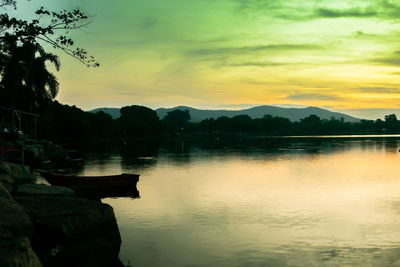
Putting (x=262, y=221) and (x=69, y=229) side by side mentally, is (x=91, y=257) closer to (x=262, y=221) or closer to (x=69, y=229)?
(x=69, y=229)

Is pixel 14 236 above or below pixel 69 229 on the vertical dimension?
above

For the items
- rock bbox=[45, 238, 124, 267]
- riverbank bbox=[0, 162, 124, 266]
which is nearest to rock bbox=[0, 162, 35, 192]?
riverbank bbox=[0, 162, 124, 266]

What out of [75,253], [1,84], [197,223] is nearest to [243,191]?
[197,223]

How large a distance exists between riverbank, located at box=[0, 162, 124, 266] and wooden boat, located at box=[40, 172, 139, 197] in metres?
7.81

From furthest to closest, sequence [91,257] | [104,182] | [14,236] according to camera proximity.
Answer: [104,182]
[14,236]
[91,257]

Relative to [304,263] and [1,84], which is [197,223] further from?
[1,84]

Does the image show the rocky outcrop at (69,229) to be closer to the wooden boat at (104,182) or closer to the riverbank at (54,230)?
the riverbank at (54,230)

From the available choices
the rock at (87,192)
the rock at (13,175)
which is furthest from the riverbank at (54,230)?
the rock at (13,175)

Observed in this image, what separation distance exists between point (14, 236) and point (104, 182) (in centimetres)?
1872

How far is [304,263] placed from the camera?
17203 millimetres

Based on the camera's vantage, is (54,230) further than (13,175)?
No

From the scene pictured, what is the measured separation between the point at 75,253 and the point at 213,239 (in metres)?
7.61

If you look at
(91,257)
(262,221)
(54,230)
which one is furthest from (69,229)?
(262,221)

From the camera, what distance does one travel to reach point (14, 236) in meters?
16.1
